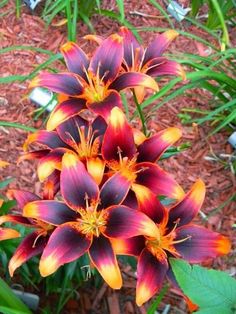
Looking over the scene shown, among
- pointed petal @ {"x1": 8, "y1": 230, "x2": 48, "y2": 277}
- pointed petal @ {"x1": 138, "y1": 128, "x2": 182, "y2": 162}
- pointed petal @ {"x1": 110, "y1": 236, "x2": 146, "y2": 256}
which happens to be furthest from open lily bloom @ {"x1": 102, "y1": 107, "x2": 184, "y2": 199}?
→ pointed petal @ {"x1": 8, "y1": 230, "x2": 48, "y2": 277}

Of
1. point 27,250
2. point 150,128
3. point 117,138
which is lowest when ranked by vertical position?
point 150,128

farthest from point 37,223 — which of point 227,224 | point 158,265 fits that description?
point 227,224

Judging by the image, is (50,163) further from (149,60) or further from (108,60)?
(149,60)

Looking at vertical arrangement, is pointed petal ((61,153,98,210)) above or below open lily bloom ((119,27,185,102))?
below

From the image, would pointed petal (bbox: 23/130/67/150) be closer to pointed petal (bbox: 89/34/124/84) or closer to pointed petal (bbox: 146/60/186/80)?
pointed petal (bbox: 89/34/124/84)

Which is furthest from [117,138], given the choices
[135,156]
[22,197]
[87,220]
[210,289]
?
[210,289]
